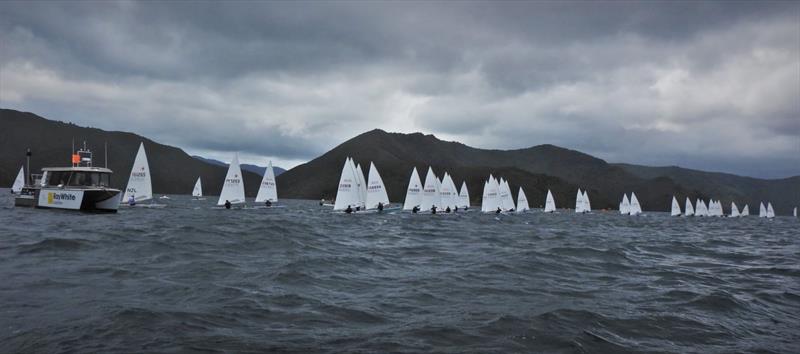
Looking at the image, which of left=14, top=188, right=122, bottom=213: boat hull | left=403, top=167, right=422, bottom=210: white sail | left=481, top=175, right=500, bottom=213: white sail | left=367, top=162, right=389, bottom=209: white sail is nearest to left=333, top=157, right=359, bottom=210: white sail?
left=367, top=162, right=389, bottom=209: white sail

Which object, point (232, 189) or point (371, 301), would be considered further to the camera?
point (232, 189)

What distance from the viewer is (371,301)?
11.8 metres

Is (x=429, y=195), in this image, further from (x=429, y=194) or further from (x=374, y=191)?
(x=374, y=191)

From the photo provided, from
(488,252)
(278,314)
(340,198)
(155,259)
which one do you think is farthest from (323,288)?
(340,198)

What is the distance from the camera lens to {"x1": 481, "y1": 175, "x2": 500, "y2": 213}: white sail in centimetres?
8894

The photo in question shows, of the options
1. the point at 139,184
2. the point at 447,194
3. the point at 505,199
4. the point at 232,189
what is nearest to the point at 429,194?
the point at 447,194

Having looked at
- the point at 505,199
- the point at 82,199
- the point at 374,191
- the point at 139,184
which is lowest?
the point at 82,199

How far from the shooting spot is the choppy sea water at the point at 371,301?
847 centimetres

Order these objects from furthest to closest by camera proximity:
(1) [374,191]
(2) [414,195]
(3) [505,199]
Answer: (3) [505,199], (2) [414,195], (1) [374,191]

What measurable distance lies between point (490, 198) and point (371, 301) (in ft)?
263

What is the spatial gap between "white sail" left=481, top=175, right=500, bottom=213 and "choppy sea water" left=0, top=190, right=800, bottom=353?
6677cm

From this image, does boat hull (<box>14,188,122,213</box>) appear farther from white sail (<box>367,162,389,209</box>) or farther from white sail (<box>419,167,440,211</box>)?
white sail (<box>419,167,440,211</box>)

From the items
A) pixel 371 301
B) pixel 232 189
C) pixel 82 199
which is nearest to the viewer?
pixel 371 301

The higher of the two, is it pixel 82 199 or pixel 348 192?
pixel 348 192
